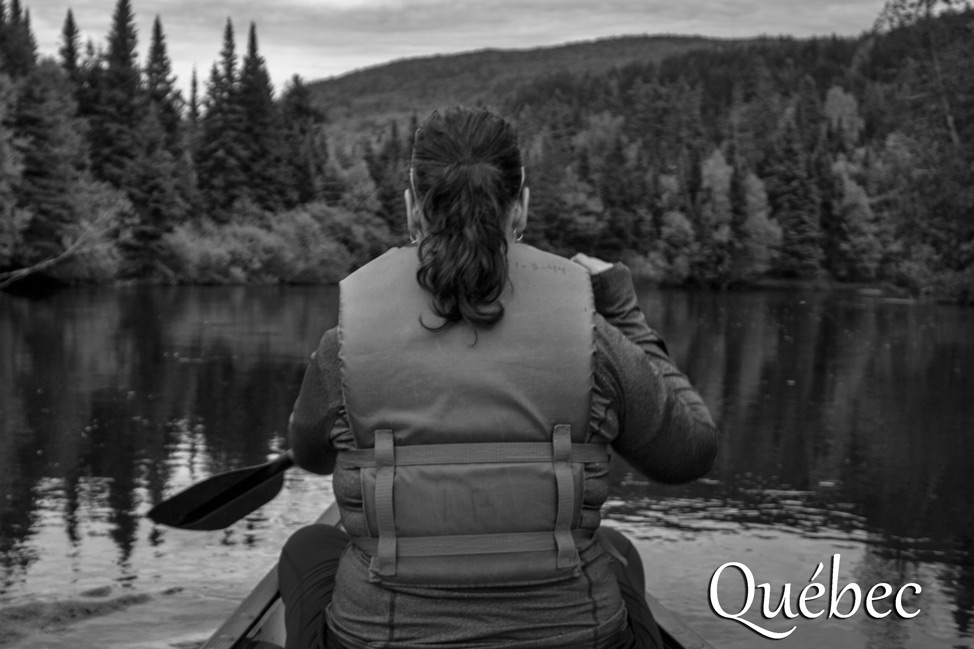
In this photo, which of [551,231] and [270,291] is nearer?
[270,291]

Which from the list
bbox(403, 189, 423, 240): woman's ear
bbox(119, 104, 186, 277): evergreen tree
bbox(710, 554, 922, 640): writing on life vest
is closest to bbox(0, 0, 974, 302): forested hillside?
bbox(119, 104, 186, 277): evergreen tree

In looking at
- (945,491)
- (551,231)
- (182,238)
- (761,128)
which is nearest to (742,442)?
(945,491)

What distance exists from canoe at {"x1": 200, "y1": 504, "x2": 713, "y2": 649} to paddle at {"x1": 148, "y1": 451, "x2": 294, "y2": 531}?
41cm

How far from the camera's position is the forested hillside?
3819 cm

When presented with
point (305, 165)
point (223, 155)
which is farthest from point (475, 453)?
point (305, 165)

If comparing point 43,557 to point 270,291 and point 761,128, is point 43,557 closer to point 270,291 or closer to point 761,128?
point 270,291

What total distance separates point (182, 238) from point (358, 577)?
220 ft

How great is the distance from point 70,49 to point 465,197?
8555 centimetres

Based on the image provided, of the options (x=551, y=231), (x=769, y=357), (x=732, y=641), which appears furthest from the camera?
(x=551, y=231)

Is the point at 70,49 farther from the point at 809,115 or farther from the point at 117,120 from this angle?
the point at 809,115

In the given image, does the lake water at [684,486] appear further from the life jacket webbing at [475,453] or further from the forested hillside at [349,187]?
the forested hillside at [349,187]

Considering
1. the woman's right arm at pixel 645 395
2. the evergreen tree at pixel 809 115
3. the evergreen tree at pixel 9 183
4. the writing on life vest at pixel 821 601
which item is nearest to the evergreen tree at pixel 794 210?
the evergreen tree at pixel 809 115

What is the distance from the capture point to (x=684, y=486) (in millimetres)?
10852

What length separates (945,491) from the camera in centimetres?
1115
